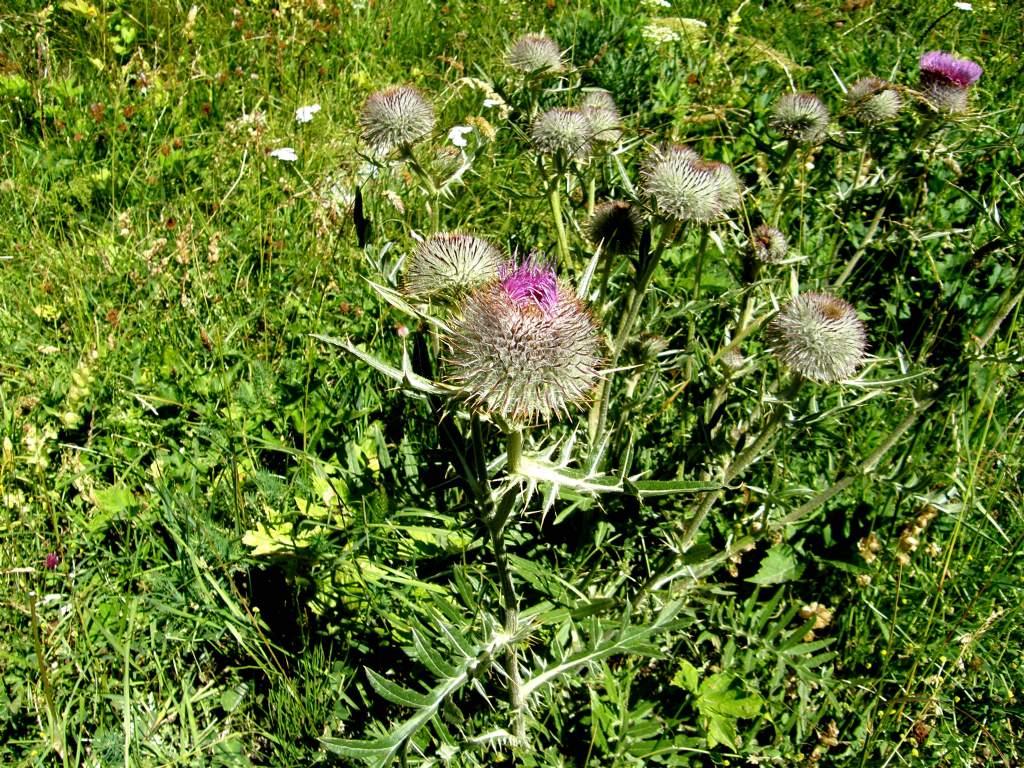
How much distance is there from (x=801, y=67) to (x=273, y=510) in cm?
563

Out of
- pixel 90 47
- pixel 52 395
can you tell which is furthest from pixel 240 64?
pixel 52 395

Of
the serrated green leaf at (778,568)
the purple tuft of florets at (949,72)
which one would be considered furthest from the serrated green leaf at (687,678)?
the purple tuft of florets at (949,72)

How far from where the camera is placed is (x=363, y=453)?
3.26 metres

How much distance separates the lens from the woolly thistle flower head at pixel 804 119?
3.46 metres

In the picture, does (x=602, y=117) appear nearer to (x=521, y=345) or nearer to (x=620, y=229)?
(x=620, y=229)

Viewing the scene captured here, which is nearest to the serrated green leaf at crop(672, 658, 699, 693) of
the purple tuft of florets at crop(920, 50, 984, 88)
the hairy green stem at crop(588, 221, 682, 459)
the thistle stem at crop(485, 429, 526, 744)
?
the thistle stem at crop(485, 429, 526, 744)

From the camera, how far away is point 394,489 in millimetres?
2996

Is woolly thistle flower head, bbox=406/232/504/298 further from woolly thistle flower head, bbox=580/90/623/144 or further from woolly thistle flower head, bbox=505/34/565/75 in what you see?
woolly thistle flower head, bbox=505/34/565/75

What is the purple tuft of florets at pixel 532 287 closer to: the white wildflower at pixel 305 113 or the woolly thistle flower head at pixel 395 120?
the woolly thistle flower head at pixel 395 120

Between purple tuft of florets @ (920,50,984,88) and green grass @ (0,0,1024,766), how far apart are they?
323 mm

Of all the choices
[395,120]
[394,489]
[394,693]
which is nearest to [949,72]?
[395,120]

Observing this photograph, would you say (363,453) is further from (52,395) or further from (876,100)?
(876,100)

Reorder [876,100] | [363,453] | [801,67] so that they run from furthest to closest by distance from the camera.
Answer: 1. [801,67]
2. [876,100]
3. [363,453]

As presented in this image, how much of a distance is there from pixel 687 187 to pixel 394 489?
159 cm
